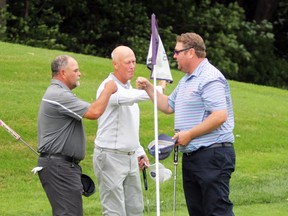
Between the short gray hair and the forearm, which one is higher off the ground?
the short gray hair

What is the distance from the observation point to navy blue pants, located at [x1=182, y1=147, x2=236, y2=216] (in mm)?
7730

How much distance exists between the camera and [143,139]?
14344mm

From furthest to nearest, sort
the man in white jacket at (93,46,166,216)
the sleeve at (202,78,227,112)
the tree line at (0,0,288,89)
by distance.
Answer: the tree line at (0,0,288,89), the man in white jacket at (93,46,166,216), the sleeve at (202,78,227,112)

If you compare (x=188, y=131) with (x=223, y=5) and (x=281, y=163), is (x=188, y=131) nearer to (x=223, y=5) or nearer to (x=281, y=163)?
(x=281, y=163)

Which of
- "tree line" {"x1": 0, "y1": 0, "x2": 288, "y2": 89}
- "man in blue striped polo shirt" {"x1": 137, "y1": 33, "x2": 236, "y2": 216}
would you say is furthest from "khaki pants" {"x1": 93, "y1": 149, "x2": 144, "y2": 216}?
"tree line" {"x1": 0, "y1": 0, "x2": 288, "y2": 89}

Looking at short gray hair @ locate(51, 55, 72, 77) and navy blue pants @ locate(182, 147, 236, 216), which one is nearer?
navy blue pants @ locate(182, 147, 236, 216)

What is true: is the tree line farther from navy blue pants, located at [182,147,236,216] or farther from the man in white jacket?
navy blue pants, located at [182,147,236,216]

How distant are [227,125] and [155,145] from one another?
2.22 ft

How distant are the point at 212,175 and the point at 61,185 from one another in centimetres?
135

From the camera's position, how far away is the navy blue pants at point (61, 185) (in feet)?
25.4

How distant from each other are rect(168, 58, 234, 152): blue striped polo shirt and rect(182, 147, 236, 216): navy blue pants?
0.09 meters

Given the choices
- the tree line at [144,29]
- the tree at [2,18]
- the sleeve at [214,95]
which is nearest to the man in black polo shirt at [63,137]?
the sleeve at [214,95]

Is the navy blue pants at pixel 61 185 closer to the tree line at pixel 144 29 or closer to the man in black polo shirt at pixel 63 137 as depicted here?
the man in black polo shirt at pixel 63 137

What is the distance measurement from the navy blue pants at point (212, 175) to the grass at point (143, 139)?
2.86 m
